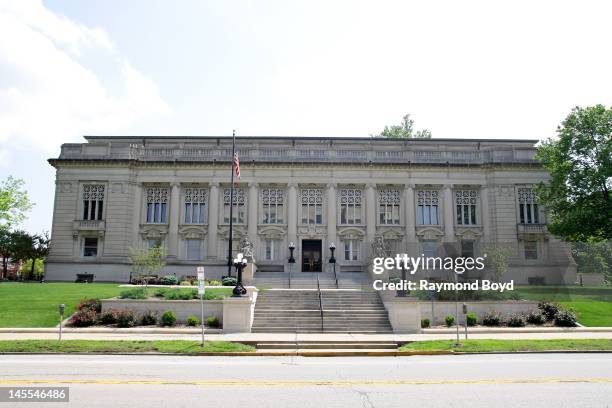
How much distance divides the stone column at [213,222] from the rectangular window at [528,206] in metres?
28.3

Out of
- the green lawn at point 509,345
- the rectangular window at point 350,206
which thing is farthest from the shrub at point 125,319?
the rectangular window at point 350,206

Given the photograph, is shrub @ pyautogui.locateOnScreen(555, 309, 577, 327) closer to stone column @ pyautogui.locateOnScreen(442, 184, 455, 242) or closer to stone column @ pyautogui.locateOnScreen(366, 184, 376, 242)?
stone column @ pyautogui.locateOnScreen(442, 184, 455, 242)

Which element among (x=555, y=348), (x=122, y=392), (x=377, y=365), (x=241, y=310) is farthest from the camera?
(x=241, y=310)

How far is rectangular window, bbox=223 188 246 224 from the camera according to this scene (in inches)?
1837

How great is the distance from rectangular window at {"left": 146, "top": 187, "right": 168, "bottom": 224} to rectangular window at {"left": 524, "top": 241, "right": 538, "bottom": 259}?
1334 inches

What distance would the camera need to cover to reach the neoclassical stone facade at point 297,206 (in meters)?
45.5

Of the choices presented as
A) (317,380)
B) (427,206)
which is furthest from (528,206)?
(317,380)

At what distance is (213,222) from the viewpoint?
46.1m

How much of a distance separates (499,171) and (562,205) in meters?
7.20

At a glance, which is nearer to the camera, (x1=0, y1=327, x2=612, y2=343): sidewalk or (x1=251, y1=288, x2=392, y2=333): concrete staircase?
(x1=0, y1=327, x2=612, y2=343): sidewalk

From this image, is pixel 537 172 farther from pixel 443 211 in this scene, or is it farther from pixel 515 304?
pixel 515 304

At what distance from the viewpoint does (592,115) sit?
132ft

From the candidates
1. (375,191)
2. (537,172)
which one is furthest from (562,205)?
(375,191)

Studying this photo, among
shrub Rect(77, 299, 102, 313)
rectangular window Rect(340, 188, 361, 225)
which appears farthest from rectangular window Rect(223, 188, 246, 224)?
shrub Rect(77, 299, 102, 313)
